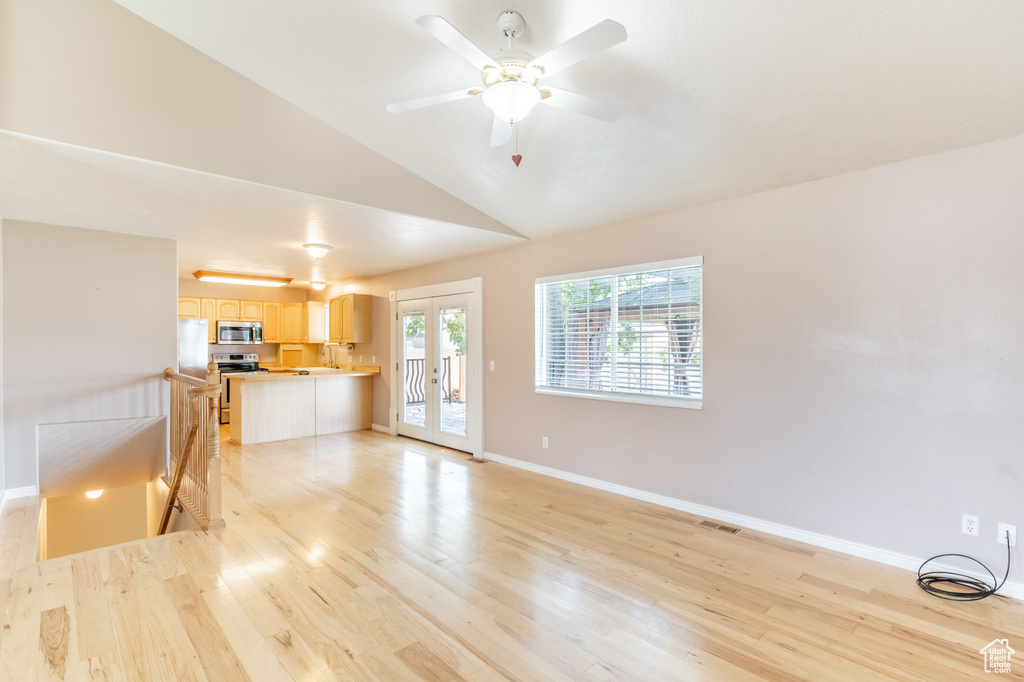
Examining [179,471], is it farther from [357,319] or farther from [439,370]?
[357,319]

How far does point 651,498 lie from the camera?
13.1ft

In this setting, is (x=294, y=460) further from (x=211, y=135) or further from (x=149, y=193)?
(x=211, y=135)

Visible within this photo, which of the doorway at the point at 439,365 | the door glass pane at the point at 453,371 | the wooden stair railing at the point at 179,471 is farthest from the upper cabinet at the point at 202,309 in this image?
the door glass pane at the point at 453,371

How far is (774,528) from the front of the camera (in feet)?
10.9

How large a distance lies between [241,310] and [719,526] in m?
8.04

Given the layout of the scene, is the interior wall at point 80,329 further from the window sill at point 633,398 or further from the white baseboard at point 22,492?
the window sill at point 633,398

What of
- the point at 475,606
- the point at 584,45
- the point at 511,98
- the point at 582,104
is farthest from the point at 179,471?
the point at 584,45

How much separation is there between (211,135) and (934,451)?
471 centimetres

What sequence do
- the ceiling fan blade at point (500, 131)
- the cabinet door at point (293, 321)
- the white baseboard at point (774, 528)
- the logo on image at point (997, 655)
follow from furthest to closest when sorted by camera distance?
the cabinet door at point (293, 321) < the white baseboard at point (774, 528) < the ceiling fan blade at point (500, 131) < the logo on image at point (997, 655)

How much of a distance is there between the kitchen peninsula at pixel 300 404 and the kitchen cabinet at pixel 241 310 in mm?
2181

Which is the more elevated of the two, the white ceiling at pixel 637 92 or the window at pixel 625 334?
the white ceiling at pixel 637 92

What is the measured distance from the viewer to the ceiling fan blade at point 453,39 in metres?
1.60

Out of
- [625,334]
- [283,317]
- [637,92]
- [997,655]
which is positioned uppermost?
[637,92]

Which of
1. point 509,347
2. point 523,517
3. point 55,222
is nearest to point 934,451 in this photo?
point 523,517
